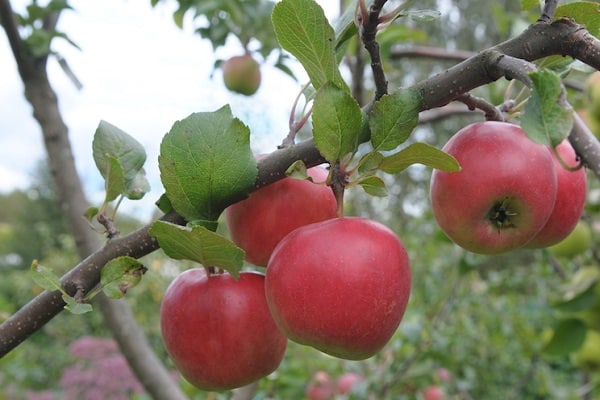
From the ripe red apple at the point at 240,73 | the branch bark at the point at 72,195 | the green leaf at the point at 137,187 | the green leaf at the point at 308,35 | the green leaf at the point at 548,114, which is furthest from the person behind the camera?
the ripe red apple at the point at 240,73

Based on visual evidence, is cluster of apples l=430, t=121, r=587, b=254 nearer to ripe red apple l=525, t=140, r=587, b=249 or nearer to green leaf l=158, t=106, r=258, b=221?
ripe red apple l=525, t=140, r=587, b=249

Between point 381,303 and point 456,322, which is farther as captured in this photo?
point 456,322

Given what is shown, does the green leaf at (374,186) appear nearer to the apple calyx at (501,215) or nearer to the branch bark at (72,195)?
the apple calyx at (501,215)

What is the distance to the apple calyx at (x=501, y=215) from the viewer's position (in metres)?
0.42

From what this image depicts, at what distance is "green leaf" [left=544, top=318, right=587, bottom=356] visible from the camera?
1.04m

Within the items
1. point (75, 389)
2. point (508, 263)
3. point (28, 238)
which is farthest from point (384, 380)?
point (28, 238)

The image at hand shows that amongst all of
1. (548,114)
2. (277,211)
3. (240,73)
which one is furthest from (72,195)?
(548,114)

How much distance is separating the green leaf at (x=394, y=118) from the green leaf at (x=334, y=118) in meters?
Result: 0.01

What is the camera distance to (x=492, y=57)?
360mm

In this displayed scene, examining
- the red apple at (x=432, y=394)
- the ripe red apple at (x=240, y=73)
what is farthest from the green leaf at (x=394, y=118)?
the red apple at (x=432, y=394)

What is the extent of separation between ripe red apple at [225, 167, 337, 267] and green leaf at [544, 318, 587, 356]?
749mm

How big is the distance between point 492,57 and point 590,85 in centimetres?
98

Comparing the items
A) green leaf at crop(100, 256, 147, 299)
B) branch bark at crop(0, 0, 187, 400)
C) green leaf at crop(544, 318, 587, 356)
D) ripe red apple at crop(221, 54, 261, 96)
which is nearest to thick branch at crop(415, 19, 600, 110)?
green leaf at crop(100, 256, 147, 299)

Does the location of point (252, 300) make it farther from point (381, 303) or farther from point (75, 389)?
point (75, 389)
